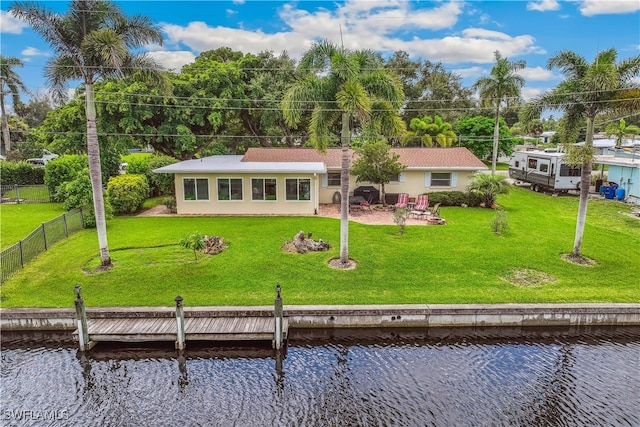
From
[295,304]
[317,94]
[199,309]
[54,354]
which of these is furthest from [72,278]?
[317,94]

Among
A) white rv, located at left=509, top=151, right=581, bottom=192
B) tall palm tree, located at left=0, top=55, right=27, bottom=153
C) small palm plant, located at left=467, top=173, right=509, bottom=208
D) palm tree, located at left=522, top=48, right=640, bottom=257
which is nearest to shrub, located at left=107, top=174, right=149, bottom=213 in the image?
small palm plant, located at left=467, top=173, right=509, bottom=208

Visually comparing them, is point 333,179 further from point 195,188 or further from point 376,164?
point 195,188

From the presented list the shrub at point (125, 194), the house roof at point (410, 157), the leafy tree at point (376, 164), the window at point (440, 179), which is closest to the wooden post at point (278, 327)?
the leafy tree at point (376, 164)

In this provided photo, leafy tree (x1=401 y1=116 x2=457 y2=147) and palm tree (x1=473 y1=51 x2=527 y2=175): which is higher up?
palm tree (x1=473 y1=51 x2=527 y2=175)

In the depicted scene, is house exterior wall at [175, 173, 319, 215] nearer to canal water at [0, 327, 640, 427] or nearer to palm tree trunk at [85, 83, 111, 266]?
palm tree trunk at [85, 83, 111, 266]

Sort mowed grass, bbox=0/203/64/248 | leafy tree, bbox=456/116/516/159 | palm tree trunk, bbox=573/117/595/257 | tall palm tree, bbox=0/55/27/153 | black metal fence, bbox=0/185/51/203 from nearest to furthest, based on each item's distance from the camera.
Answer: palm tree trunk, bbox=573/117/595/257 → mowed grass, bbox=0/203/64/248 → black metal fence, bbox=0/185/51/203 → tall palm tree, bbox=0/55/27/153 → leafy tree, bbox=456/116/516/159

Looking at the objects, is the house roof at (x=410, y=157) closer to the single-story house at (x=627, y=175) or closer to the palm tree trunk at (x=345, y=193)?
the single-story house at (x=627, y=175)

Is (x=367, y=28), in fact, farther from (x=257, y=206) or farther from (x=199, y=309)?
(x=199, y=309)

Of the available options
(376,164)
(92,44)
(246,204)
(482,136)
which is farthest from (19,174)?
(482,136)
